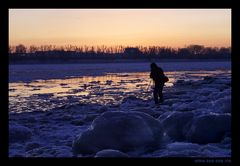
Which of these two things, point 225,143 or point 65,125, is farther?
point 65,125

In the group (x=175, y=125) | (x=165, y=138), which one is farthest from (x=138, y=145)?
(x=175, y=125)

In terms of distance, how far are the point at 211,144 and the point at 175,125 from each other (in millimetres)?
813

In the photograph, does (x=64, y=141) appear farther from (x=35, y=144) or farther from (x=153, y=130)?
(x=153, y=130)

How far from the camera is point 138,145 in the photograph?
5266 mm

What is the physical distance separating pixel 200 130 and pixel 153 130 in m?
0.73
